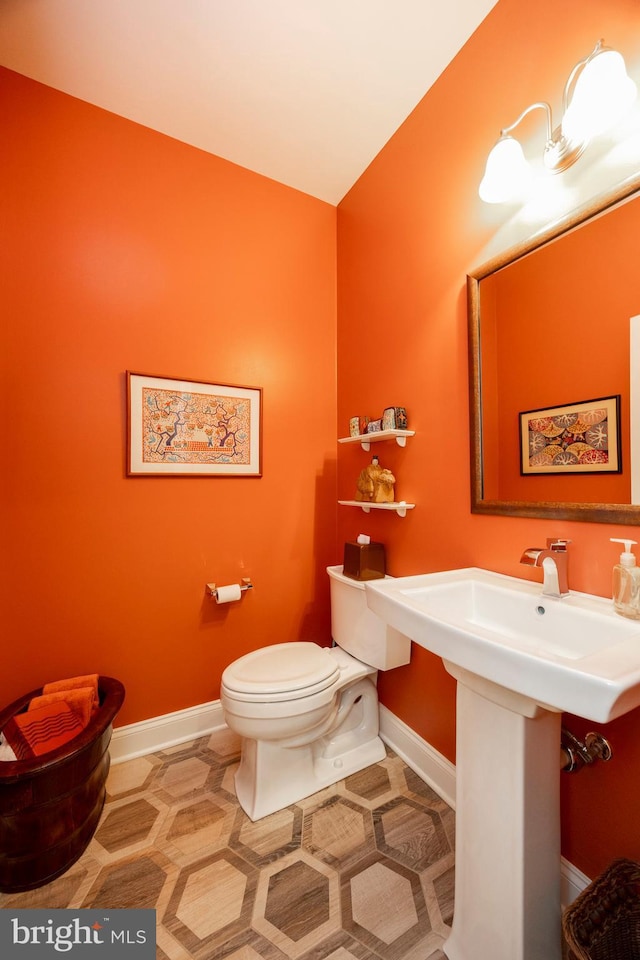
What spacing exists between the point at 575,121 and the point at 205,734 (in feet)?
8.42

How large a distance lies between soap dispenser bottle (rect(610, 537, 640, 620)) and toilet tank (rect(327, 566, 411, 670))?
0.85m

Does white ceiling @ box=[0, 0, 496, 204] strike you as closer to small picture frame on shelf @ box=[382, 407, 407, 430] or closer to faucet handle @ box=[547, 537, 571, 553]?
small picture frame on shelf @ box=[382, 407, 407, 430]

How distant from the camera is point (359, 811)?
4.36 feet

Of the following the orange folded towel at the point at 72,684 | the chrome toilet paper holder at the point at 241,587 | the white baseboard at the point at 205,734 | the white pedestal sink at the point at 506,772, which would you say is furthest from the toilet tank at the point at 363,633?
the orange folded towel at the point at 72,684

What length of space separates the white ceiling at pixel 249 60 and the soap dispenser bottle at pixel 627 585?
1.82 meters

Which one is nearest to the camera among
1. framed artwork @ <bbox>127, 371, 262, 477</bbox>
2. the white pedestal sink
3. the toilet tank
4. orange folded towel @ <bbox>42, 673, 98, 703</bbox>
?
the white pedestal sink

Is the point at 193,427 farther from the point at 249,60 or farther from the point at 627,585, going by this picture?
the point at 627,585

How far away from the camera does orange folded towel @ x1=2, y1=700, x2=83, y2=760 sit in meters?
1.24

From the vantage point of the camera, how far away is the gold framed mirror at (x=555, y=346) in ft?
3.02

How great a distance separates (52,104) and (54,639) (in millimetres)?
2161

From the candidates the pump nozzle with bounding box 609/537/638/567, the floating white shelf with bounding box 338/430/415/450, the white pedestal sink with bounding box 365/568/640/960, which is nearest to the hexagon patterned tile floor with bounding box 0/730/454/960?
the white pedestal sink with bounding box 365/568/640/960

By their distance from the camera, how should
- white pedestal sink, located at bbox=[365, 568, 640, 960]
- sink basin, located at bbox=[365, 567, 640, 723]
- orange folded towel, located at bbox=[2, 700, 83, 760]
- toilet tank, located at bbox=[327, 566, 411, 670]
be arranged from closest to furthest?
1. sink basin, located at bbox=[365, 567, 640, 723]
2. white pedestal sink, located at bbox=[365, 568, 640, 960]
3. orange folded towel, located at bbox=[2, 700, 83, 760]
4. toilet tank, located at bbox=[327, 566, 411, 670]

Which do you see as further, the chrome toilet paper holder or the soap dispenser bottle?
the chrome toilet paper holder

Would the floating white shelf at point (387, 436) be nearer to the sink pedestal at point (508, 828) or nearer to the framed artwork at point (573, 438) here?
the framed artwork at point (573, 438)
